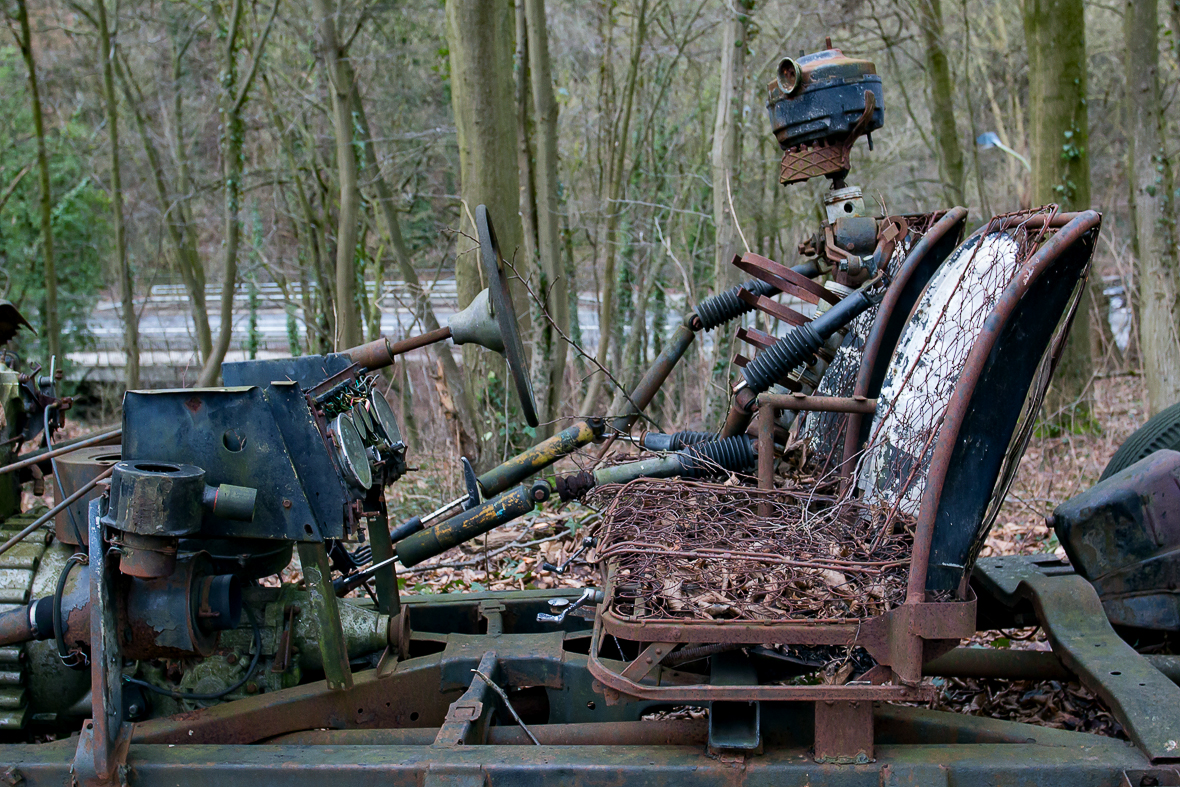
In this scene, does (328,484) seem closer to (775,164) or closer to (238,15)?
(238,15)

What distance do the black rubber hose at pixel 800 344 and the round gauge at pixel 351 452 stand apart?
1.39 metres

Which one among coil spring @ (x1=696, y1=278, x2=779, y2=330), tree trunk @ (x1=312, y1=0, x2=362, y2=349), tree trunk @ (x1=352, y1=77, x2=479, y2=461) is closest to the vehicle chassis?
coil spring @ (x1=696, y1=278, x2=779, y2=330)

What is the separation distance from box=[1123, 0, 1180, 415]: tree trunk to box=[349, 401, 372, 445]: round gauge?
20.3 feet

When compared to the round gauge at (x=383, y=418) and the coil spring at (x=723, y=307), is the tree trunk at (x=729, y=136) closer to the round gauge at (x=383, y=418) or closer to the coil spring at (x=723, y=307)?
the coil spring at (x=723, y=307)

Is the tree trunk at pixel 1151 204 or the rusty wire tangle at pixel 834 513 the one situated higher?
the tree trunk at pixel 1151 204

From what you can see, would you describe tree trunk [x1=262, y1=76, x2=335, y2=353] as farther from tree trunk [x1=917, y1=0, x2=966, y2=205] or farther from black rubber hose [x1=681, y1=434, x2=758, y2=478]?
black rubber hose [x1=681, y1=434, x2=758, y2=478]

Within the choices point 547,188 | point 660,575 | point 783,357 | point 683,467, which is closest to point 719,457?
point 683,467

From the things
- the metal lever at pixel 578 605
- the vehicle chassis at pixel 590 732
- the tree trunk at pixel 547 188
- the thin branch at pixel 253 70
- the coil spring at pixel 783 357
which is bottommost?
the vehicle chassis at pixel 590 732

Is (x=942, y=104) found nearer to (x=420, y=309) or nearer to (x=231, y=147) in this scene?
(x=420, y=309)

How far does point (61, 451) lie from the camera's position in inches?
126

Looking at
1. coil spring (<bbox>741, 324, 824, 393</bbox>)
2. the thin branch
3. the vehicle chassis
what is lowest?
the vehicle chassis

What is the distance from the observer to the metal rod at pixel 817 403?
293 centimetres

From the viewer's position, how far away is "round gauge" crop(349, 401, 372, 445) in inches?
124

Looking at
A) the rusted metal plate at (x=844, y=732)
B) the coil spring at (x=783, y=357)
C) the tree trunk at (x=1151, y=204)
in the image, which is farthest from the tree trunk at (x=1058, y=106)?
the rusted metal plate at (x=844, y=732)
